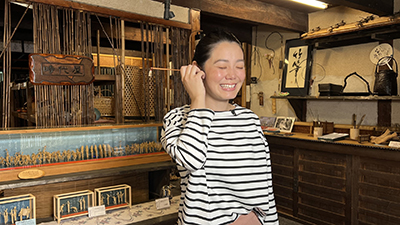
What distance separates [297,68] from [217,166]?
4267 millimetres

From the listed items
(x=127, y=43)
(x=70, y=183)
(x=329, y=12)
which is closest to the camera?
(x=70, y=183)

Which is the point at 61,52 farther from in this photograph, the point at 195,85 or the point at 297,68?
the point at 297,68

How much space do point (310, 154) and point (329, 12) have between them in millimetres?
2161

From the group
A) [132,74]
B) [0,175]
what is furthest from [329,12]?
[0,175]

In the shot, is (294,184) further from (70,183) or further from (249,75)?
(70,183)

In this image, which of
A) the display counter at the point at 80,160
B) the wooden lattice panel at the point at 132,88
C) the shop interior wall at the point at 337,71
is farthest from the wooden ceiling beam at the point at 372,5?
the display counter at the point at 80,160

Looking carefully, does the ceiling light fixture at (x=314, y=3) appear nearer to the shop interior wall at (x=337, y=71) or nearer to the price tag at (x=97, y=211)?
the shop interior wall at (x=337, y=71)

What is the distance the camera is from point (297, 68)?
507 cm

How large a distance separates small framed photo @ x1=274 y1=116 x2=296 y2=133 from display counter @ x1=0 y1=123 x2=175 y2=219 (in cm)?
277

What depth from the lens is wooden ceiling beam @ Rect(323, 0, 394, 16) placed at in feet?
10.9

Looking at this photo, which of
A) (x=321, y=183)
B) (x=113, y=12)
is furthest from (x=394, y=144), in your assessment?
(x=113, y=12)

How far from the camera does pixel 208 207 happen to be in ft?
3.74

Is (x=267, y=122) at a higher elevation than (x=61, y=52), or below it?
below

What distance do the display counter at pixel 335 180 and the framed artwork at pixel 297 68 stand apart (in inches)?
38.8
